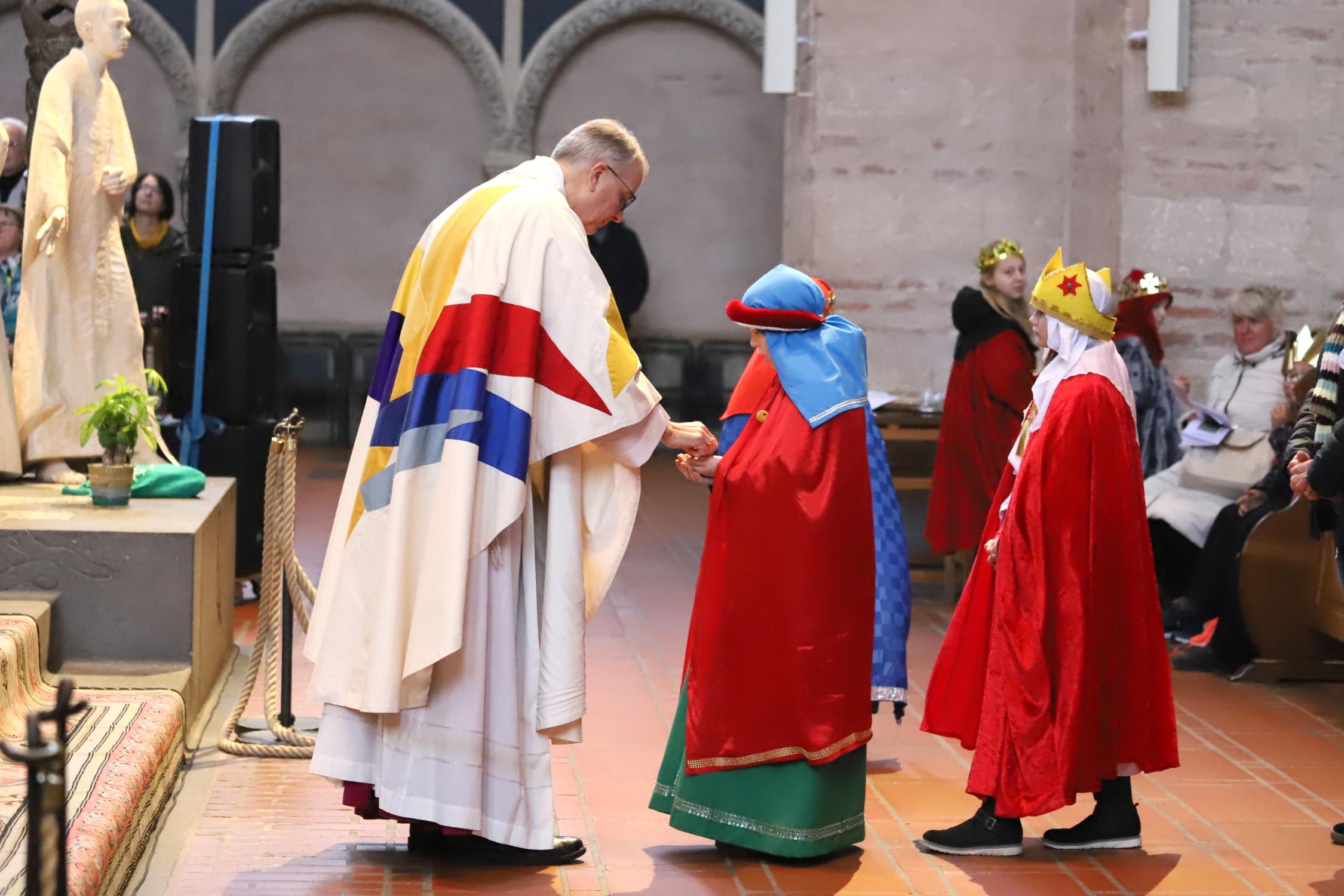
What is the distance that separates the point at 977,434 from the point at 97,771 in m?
4.64

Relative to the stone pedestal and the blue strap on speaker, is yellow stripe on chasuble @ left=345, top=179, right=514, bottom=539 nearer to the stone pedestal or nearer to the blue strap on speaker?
the stone pedestal

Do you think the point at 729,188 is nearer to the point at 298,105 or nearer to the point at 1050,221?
the point at 298,105

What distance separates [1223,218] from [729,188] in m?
6.48

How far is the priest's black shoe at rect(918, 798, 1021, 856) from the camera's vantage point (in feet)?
13.9

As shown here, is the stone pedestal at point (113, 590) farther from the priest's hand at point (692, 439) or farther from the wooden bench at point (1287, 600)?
the wooden bench at point (1287, 600)

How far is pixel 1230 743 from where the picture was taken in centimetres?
546

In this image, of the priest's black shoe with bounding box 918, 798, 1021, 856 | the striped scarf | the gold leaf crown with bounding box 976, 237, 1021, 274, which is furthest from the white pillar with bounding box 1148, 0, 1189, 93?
the priest's black shoe with bounding box 918, 798, 1021, 856

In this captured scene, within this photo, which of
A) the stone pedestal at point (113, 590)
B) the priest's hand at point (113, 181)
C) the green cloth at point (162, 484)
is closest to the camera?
the stone pedestal at point (113, 590)

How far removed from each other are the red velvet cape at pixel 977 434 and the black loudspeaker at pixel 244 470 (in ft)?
9.83

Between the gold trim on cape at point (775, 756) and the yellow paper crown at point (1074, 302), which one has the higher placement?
the yellow paper crown at point (1074, 302)

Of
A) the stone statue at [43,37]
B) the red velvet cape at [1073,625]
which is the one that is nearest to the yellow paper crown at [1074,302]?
the red velvet cape at [1073,625]

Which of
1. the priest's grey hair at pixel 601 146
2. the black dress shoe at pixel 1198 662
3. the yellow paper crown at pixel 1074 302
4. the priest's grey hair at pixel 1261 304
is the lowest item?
the black dress shoe at pixel 1198 662

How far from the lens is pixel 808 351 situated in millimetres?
4117

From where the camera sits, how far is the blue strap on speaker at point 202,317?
695 cm
